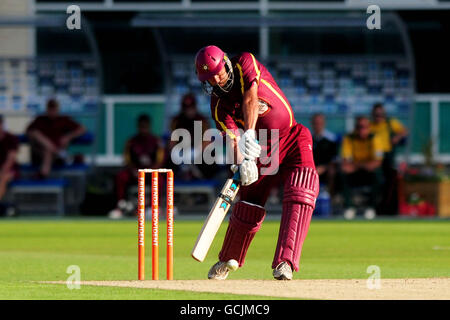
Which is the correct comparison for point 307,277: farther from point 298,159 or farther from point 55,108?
point 55,108

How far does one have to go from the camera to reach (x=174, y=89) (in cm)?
2200

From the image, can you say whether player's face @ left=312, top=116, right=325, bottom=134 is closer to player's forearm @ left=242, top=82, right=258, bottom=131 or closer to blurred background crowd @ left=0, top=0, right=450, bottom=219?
blurred background crowd @ left=0, top=0, right=450, bottom=219

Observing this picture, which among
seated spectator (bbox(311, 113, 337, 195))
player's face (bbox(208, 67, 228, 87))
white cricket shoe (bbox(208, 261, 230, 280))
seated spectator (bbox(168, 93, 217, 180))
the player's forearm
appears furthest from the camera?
seated spectator (bbox(168, 93, 217, 180))

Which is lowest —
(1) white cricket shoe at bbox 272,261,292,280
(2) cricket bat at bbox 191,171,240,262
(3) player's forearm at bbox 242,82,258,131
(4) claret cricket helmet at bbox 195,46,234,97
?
(1) white cricket shoe at bbox 272,261,292,280

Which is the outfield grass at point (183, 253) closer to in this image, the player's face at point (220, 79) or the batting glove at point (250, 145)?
the batting glove at point (250, 145)

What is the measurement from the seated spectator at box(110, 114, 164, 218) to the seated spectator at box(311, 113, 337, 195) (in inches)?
103

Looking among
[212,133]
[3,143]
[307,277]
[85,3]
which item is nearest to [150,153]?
[212,133]

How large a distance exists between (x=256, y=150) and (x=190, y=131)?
10.6 metres

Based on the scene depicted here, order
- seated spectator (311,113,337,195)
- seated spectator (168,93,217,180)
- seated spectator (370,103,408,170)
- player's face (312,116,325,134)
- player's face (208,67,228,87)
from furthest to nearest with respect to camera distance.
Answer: seated spectator (370,103,408,170) → seated spectator (168,93,217,180) → seated spectator (311,113,337,195) → player's face (312,116,325,134) → player's face (208,67,228,87)

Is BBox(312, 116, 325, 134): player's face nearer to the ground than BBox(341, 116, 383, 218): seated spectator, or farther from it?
farther from it

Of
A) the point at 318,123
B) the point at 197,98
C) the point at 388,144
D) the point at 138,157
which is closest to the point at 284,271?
the point at 318,123

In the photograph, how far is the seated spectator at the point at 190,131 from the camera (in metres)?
19.6

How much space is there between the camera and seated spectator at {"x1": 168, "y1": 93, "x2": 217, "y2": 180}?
64.4 feet

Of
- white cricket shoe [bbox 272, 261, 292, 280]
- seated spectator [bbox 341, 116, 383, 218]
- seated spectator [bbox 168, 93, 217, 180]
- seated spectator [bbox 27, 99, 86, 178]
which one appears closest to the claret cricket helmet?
white cricket shoe [bbox 272, 261, 292, 280]
